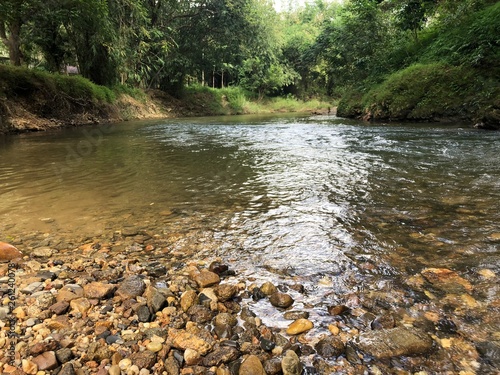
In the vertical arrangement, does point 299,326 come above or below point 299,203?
below

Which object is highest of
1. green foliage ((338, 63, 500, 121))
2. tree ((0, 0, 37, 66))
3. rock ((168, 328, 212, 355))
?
tree ((0, 0, 37, 66))

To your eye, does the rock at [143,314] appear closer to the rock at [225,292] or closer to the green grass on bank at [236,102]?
the rock at [225,292]

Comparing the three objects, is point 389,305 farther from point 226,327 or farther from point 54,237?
point 54,237

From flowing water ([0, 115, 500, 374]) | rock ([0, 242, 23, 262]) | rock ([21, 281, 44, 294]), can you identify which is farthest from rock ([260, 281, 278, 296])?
rock ([0, 242, 23, 262])

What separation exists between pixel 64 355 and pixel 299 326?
113cm

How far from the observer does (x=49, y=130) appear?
12.4 m

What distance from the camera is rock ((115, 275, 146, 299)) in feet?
6.59

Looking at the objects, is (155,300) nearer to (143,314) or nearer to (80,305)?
(143,314)

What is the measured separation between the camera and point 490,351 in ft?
4.81

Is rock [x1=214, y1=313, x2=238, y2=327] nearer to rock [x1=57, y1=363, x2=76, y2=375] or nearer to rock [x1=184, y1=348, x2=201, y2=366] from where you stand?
rock [x1=184, y1=348, x2=201, y2=366]

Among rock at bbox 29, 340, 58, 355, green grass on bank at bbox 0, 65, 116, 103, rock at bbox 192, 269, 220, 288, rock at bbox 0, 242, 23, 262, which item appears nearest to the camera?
rock at bbox 29, 340, 58, 355

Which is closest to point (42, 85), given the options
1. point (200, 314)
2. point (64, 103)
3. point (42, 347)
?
point (64, 103)

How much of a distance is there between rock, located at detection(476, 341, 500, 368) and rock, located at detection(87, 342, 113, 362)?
1.69 m

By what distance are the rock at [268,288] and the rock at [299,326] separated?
298 millimetres
